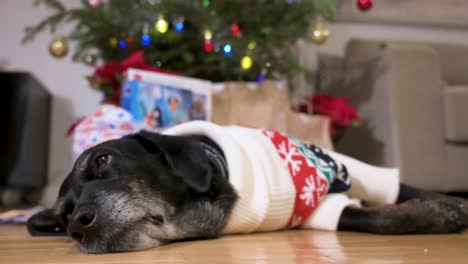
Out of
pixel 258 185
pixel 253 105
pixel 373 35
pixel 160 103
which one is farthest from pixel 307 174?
pixel 373 35

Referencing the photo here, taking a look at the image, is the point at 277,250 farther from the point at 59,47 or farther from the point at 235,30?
the point at 59,47

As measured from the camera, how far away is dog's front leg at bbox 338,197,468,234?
1.19 metres

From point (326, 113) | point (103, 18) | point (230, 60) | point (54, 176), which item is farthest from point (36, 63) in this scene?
point (326, 113)

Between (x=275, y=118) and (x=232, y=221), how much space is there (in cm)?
123

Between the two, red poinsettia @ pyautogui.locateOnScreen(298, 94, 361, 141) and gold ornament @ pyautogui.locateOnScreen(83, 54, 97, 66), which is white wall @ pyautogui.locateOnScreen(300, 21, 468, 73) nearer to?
red poinsettia @ pyautogui.locateOnScreen(298, 94, 361, 141)

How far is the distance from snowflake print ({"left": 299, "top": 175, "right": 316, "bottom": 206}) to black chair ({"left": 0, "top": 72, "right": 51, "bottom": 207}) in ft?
6.49

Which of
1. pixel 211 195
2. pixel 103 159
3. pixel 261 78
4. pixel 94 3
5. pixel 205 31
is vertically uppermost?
pixel 94 3

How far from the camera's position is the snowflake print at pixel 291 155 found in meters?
1.31

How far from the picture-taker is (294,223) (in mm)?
1334

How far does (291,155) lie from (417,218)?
13.9 inches

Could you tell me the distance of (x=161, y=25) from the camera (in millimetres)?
2219

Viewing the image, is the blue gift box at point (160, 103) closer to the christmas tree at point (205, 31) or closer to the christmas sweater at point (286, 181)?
the christmas tree at point (205, 31)

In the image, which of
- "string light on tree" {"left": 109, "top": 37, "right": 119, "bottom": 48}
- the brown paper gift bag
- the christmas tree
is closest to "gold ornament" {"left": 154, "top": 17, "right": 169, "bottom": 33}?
the christmas tree

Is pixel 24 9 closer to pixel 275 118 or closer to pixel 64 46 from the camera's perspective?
pixel 64 46
